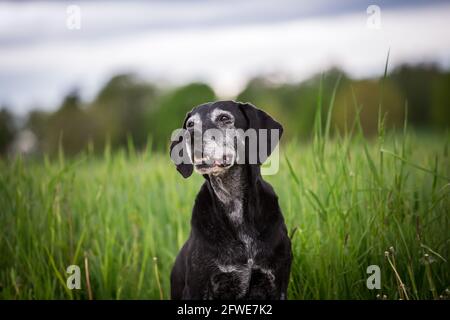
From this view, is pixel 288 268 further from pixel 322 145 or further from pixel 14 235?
pixel 14 235

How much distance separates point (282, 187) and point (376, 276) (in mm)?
1512

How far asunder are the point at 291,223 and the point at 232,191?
42.5 inches

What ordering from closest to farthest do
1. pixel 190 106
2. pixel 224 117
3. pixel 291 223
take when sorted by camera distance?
pixel 224 117
pixel 291 223
pixel 190 106

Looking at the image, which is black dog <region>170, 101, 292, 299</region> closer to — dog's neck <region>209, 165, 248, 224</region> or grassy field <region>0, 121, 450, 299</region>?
dog's neck <region>209, 165, 248, 224</region>

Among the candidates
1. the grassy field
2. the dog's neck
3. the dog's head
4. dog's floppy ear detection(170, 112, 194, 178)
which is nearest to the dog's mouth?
the dog's head

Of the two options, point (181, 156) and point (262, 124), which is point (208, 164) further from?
point (262, 124)

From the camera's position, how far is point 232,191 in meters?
3.16

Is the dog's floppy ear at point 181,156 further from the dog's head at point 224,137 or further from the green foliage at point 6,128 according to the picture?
the green foliage at point 6,128

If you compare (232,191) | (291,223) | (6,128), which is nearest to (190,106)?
(6,128)

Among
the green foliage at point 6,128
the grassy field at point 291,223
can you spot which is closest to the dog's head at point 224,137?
the grassy field at point 291,223

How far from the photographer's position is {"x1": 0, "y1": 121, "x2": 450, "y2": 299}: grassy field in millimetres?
3791

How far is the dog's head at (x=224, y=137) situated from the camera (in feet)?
9.31

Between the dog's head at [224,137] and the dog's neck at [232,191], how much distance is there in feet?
0.36
